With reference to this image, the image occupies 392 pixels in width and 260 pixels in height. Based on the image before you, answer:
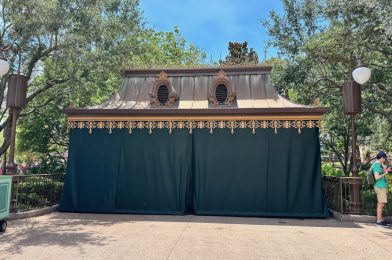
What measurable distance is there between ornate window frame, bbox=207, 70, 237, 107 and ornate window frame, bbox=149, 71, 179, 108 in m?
1.10

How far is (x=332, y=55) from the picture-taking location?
1198 cm

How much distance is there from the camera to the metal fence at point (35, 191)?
29.6 feet

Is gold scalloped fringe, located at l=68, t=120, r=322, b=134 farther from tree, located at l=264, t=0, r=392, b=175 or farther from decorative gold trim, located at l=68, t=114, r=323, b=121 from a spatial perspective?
tree, located at l=264, t=0, r=392, b=175

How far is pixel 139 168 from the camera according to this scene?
389 inches

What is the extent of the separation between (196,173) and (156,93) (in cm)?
286

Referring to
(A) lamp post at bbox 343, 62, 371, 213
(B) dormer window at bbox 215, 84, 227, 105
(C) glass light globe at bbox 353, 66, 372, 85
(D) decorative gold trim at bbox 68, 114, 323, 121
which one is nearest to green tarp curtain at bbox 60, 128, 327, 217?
(D) decorative gold trim at bbox 68, 114, 323, 121

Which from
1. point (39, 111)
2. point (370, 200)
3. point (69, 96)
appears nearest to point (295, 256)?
point (370, 200)

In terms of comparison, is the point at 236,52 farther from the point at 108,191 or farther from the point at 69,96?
the point at 69,96

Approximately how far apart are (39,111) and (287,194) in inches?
467

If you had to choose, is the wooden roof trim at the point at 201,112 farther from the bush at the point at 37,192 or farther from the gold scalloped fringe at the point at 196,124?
the bush at the point at 37,192

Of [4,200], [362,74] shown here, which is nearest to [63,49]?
[4,200]

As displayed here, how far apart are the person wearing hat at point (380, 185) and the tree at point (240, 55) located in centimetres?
504

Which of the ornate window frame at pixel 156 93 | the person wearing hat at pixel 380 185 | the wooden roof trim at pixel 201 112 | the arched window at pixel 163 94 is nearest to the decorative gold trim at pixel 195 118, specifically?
the wooden roof trim at pixel 201 112

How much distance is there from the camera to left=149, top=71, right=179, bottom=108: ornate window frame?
1024cm
